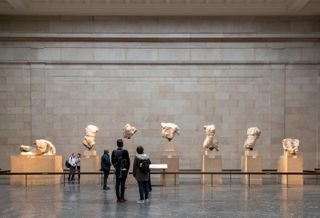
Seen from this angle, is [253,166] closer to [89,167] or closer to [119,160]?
[89,167]

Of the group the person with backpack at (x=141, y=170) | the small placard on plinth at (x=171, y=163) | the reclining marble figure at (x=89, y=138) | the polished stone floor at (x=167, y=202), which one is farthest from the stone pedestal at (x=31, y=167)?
the person with backpack at (x=141, y=170)

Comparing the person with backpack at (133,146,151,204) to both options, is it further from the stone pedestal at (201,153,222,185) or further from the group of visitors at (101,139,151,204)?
the stone pedestal at (201,153,222,185)

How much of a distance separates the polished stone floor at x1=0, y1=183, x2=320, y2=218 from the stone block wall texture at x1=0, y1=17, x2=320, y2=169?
6268 millimetres

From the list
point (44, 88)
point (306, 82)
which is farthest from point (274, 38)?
point (44, 88)

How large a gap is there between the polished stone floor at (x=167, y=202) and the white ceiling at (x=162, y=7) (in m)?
8.56

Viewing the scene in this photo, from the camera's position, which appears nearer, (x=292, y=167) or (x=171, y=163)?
(x=292, y=167)

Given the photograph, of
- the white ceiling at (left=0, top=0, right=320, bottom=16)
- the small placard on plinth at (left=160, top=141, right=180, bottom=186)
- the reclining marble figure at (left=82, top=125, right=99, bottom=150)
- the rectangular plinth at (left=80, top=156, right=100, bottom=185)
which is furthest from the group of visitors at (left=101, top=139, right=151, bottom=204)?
the white ceiling at (left=0, top=0, right=320, bottom=16)

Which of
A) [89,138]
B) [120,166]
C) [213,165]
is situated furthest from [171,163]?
[120,166]

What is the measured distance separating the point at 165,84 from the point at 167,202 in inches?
443

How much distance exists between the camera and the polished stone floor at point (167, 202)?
11523 millimetres

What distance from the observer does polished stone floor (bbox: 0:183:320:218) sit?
11523mm

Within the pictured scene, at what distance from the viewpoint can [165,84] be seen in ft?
79.2

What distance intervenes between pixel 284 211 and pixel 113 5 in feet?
45.2

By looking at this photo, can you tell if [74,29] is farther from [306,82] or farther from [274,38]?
[306,82]
